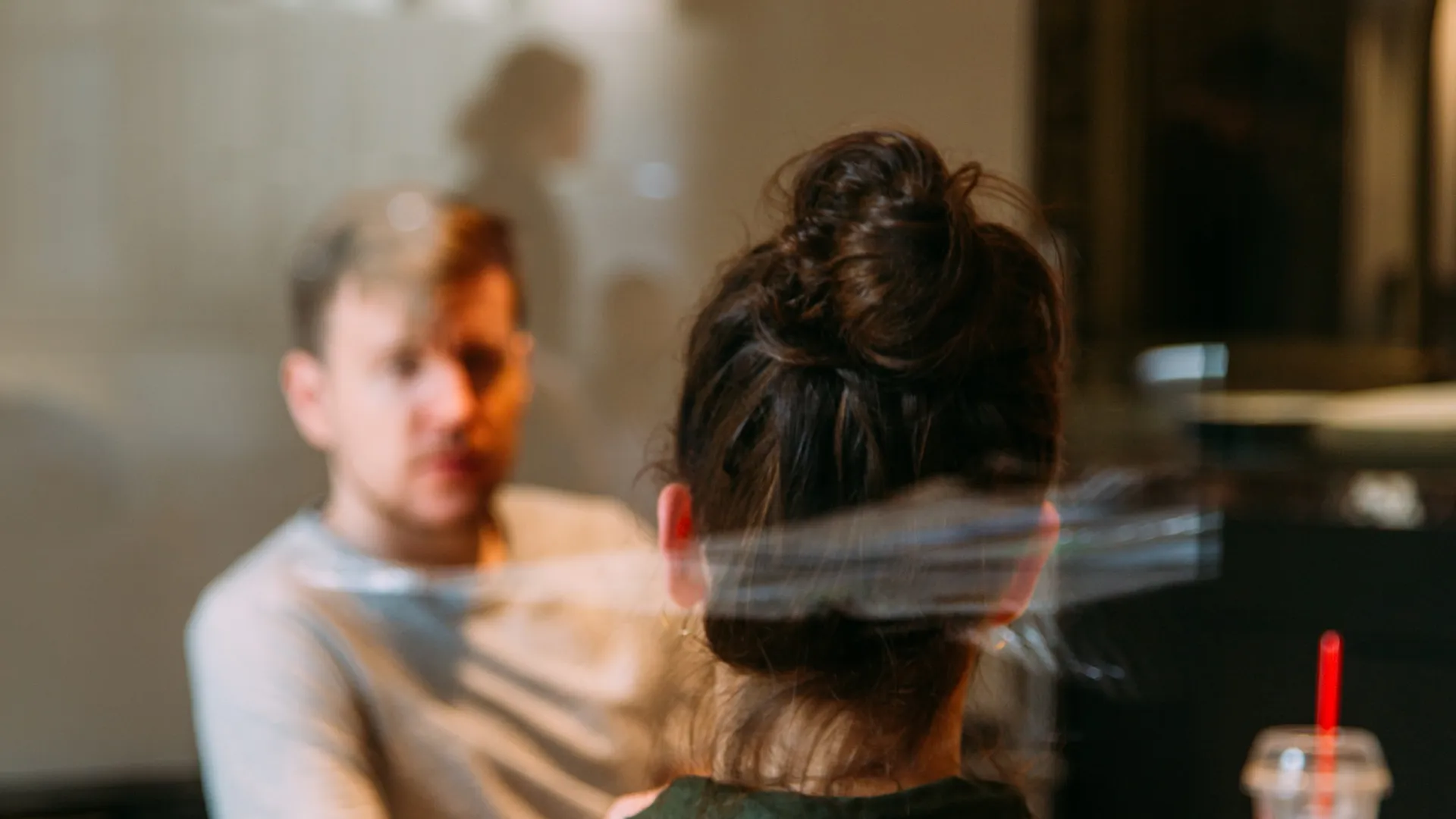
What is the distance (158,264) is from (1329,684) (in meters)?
0.70

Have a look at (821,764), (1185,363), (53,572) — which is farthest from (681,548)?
(1185,363)

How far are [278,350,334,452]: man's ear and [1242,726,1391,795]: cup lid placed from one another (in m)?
0.54

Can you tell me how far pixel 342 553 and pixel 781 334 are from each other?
0.33 metres

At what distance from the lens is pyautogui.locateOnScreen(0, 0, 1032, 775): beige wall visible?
0.82 meters

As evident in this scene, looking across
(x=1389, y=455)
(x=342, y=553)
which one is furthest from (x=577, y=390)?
(x=1389, y=455)

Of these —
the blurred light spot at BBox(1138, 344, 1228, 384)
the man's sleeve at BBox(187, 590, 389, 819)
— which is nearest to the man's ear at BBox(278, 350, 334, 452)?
the man's sleeve at BBox(187, 590, 389, 819)

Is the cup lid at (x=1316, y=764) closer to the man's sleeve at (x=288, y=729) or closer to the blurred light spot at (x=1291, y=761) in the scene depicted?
the blurred light spot at (x=1291, y=761)

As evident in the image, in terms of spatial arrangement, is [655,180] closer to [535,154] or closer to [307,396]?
[535,154]

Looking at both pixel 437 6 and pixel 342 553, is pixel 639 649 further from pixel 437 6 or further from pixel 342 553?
pixel 437 6

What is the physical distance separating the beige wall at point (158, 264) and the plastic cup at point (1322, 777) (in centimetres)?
35

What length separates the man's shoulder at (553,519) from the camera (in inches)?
31.3

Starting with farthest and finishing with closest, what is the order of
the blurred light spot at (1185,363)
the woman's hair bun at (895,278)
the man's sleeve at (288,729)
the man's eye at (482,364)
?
the blurred light spot at (1185,363)
the man's eye at (482,364)
the man's sleeve at (288,729)
the woman's hair bun at (895,278)

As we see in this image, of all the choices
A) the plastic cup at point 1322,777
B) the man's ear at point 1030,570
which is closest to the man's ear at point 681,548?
the man's ear at point 1030,570

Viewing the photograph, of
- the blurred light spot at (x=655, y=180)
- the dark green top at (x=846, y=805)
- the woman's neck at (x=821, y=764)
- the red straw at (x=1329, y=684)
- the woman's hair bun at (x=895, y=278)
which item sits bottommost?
the red straw at (x=1329, y=684)
